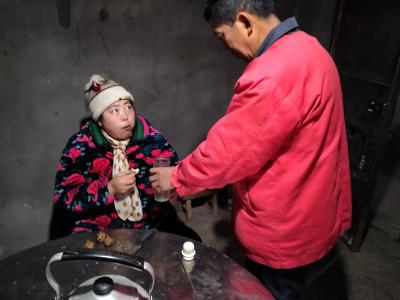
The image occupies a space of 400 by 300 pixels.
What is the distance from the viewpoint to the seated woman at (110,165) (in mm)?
2193

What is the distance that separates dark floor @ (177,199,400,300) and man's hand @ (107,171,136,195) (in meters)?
1.57

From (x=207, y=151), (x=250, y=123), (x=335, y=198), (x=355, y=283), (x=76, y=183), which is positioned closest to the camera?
(x=250, y=123)

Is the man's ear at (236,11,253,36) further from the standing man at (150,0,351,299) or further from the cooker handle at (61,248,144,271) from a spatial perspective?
the cooker handle at (61,248,144,271)

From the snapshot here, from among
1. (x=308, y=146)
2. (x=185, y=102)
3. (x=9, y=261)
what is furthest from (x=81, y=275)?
(x=185, y=102)

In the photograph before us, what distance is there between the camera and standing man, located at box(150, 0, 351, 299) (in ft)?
4.65

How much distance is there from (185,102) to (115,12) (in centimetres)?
101

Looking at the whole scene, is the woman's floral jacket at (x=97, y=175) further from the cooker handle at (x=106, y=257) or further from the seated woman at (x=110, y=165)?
the cooker handle at (x=106, y=257)

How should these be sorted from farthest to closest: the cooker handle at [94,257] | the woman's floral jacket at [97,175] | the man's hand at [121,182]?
1. the woman's floral jacket at [97,175]
2. the man's hand at [121,182]
3. the cooker handle at [94,257]

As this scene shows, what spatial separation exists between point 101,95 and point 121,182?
528mm

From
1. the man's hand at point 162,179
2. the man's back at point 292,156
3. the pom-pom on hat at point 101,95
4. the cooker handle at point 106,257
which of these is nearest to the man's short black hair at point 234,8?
the man's back at point 292,156

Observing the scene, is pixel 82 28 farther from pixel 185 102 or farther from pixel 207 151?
pixel 207 151

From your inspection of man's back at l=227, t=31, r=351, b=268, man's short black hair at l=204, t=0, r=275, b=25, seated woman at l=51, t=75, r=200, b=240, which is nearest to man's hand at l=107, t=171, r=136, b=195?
seated woman at l=51, t=75, r=200, b=240

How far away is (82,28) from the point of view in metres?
2.44

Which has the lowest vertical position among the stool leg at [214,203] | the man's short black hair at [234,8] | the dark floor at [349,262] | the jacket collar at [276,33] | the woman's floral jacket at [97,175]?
the dark floor at [349,262]
